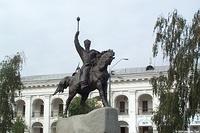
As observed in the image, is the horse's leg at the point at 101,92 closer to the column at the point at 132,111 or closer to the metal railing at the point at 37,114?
the column at the point at 132,111

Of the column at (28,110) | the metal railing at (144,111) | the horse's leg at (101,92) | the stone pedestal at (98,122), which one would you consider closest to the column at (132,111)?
the metal railing at (144,111)

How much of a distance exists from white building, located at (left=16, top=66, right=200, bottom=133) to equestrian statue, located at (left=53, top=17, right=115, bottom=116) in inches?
1436

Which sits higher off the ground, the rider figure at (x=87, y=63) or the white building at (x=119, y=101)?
the white building at (x=119, y=101)

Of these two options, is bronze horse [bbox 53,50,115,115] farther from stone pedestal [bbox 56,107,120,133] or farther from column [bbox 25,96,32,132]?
column [bbox 25,96,32,132]

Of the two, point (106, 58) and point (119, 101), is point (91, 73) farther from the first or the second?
point (119, 101)

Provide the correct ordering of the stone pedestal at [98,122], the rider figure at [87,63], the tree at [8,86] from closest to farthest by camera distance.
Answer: the stone pedestal at [98,122] < the rider figure at [87,63] < the tree at [8,86]

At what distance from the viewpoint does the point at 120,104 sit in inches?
2549

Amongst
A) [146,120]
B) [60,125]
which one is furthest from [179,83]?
[146,120]

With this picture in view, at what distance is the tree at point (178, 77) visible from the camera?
34094mm

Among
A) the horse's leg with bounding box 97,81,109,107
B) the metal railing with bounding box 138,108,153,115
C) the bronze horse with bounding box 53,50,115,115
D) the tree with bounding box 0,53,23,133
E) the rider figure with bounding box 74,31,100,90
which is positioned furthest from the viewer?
the metal railing with bounding box 138,108,153,115

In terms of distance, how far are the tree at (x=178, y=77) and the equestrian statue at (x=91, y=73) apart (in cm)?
1482

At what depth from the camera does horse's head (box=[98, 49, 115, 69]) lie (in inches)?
751

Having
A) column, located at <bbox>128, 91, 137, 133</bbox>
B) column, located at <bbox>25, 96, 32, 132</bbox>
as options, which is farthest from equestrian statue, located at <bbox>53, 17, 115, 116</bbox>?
column, located at <bbox>25, 96, 32, 132</bbox>

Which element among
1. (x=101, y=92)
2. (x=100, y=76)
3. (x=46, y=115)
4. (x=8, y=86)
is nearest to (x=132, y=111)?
(x=46, y=115)
